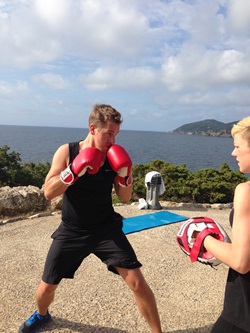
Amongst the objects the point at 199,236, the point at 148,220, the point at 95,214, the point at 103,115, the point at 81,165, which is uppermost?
the point at 103,115

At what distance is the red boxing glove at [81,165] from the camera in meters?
2.43

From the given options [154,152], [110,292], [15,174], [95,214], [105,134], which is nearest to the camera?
[105,134]

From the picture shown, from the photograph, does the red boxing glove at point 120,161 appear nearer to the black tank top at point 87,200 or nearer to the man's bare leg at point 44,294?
the black tank top at point 87,200

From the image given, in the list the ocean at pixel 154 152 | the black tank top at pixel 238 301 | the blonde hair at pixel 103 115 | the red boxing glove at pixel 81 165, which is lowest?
the ocean at pixel 154 152

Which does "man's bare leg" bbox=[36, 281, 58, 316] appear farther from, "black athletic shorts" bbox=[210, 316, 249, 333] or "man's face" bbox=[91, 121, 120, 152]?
"black athletic shorts" bbox=[210, 316, 249, 333]

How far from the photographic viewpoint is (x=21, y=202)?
692 centimetres

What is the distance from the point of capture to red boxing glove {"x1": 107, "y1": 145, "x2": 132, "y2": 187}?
2.56 meters

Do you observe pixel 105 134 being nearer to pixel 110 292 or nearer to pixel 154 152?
pixel 110 292

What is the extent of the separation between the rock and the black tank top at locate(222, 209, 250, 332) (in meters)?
5.84

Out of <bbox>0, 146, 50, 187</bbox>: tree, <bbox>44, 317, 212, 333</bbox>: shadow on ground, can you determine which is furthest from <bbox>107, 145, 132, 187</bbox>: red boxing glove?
<bbox>0, 146, 50, 187</bbox>: tree

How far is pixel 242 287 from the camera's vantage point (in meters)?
1.67

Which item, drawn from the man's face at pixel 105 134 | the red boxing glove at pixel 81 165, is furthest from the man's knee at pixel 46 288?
the man's face at pixel 105 134

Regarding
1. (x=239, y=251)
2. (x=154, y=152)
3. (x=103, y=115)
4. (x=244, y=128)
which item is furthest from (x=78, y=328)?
(x=154, y=152)

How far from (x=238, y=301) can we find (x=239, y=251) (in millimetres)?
414
